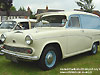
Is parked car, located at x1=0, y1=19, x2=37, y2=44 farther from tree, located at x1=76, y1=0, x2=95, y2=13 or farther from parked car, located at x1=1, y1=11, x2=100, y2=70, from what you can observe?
tree, located at x1=76, y1=0, x2=95, y2=13

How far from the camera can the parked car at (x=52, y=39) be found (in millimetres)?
3564

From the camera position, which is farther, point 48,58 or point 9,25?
point 9,25

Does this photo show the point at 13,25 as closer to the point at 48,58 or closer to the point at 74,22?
the point at 74,22

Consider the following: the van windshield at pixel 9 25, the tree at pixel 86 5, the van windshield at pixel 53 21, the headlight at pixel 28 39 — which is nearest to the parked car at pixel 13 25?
the van windshield at pixel 9 25

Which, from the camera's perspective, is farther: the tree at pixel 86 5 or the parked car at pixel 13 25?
the tree at pixel 86 5

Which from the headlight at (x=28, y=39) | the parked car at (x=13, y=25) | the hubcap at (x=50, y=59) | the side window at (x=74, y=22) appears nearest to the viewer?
the headlight at (x=28, y=39)

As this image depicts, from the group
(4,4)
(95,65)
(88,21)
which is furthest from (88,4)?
(95,65)

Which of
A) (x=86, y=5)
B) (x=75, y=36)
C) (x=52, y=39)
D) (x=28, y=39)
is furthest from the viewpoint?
(x=86, y=5)

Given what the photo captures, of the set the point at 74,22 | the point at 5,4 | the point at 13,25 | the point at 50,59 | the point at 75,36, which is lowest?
the point at 50,59

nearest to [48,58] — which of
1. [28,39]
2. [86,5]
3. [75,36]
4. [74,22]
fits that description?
[28,39]

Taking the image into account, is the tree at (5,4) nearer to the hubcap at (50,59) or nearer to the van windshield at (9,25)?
the van windshield at (9,25)

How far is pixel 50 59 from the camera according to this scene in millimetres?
3982

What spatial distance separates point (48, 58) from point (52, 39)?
581 mm

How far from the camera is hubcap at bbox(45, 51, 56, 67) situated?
391cm
